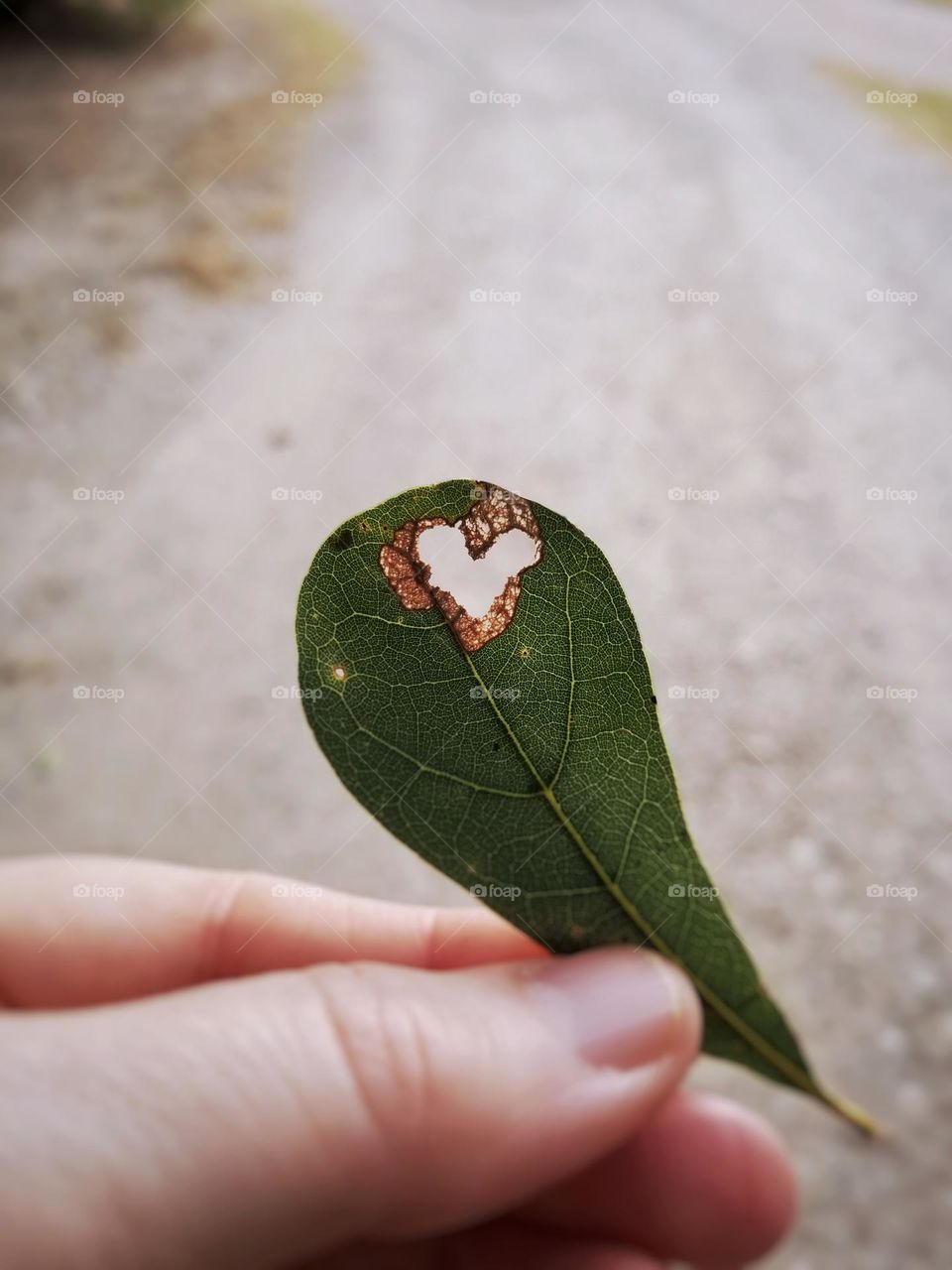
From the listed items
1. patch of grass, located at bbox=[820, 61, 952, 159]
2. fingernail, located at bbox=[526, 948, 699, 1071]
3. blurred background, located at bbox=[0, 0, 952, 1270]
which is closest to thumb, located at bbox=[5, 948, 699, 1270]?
fingernail, located at bbox=[526, 948, 699, 1071]

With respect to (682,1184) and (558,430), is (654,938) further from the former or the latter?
(558,430)

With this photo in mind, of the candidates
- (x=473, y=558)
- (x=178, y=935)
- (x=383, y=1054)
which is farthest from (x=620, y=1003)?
(x=178, y=935)

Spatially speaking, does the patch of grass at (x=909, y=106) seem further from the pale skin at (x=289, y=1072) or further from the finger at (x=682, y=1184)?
the pale skin at (x=289, y=1072)

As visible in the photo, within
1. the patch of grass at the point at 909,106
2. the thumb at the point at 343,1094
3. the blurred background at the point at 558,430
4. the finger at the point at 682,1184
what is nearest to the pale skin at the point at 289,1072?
the thumb at the point at 343,1094

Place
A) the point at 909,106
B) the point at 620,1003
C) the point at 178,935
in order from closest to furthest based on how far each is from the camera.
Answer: the point at 620,1003 < the point at 178,935 < the point at 909,106

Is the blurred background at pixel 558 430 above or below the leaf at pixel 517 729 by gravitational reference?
below

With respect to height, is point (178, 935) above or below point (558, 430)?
above

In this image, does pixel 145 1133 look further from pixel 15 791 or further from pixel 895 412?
pixel 895 412

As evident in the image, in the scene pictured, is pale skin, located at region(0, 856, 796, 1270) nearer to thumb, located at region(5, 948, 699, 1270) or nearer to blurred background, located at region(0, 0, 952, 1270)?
thumb, located at region(5, 948, 699, 1270)
